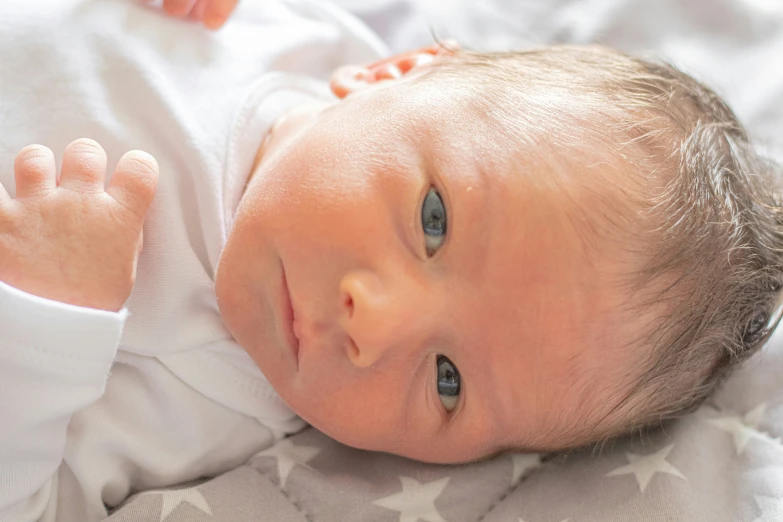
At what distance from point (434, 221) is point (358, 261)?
0.41 feet

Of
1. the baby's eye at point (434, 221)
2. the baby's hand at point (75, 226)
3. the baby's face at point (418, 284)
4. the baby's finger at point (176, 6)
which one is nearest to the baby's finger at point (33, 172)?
the baby's hand at point (75, 226)

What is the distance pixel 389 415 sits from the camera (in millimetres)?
1215

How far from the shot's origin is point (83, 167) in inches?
44.8

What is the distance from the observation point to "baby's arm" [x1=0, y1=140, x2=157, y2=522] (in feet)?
3.46

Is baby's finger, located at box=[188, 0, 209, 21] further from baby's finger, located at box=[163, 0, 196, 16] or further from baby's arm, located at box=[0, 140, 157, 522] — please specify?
baby's arm, located at box=[0, 140, 157, 522]

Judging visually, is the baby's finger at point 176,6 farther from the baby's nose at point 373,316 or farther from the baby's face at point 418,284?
the baby's nose at point 373,316

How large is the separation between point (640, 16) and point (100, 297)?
4.95 ft

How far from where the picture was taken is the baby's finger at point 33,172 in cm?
111

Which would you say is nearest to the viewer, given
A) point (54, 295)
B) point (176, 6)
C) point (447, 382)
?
point (54, 295)

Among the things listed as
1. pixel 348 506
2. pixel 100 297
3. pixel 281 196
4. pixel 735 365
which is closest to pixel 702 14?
pixel 735 365

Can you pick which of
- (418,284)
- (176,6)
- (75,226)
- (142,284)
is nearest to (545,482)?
(418,284)

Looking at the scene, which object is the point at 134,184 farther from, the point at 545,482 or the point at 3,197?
the point at 545,482

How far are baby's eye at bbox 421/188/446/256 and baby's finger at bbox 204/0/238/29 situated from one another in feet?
1.98

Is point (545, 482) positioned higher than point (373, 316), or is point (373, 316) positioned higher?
point (373, 316)
